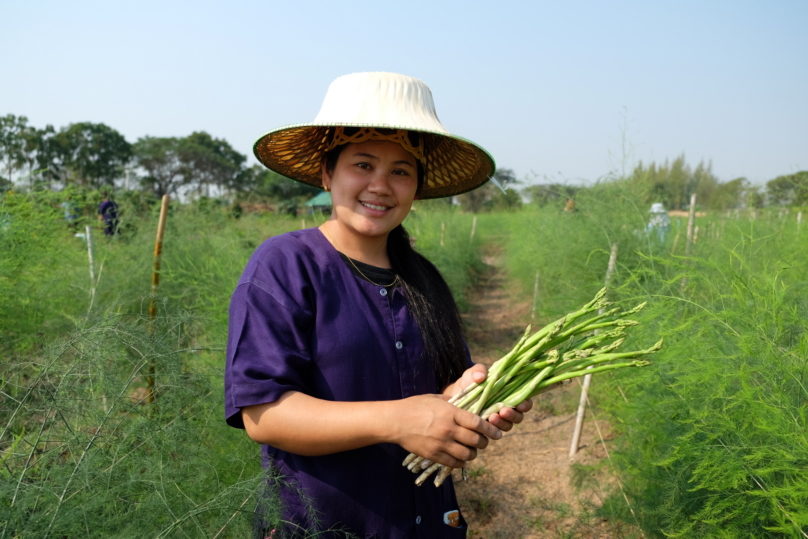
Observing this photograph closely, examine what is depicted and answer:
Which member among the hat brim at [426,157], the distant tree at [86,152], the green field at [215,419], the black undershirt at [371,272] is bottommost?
the green field at [215,419]

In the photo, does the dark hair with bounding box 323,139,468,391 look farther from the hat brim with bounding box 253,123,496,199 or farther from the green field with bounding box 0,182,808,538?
the green field with bounding box 0,182,808,538

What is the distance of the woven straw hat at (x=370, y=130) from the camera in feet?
4.63

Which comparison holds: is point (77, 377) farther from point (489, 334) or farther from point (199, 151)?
point (199, 151)

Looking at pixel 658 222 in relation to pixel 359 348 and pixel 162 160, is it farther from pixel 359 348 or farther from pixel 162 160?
pixel 162 160

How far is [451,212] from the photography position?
13055 mm

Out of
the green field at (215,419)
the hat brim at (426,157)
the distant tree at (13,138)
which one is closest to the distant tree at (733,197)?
the green field at (215,419)

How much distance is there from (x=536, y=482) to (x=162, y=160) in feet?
153

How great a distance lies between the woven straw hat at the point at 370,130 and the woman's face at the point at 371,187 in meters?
0.04

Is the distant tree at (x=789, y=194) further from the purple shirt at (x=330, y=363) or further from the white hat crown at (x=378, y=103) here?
the purple shirt at (x=330, y=363)

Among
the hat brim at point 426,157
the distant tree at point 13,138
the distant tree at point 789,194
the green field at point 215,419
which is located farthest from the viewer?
the distant tree at point 13,138

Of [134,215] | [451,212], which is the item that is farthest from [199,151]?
[134,215]

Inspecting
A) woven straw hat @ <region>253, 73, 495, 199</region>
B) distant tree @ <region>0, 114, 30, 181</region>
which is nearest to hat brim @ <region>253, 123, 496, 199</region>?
woven straw hat @ <region>253, 73, 495, 199</region>

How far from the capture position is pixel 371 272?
146cm

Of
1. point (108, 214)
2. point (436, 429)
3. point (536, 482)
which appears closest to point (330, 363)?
point (436, 429)
